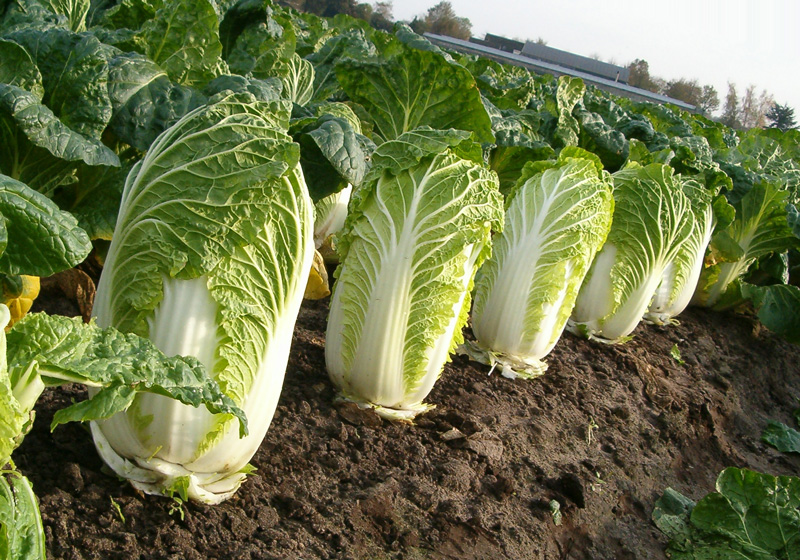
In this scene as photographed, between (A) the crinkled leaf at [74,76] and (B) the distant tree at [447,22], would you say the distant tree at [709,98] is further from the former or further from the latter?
(A) the crinkled leaf at [74,76]

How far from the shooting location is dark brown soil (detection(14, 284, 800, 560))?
2521mm

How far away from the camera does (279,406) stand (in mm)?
3520

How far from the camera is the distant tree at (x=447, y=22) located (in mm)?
57094

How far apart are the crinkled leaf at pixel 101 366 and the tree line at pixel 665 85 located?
1524 inches

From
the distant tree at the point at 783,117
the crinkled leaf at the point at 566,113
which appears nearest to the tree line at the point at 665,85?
the distant tree at the point at 783,117

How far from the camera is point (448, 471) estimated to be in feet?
11.0

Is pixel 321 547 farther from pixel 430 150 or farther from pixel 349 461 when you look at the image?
pixel 430 150

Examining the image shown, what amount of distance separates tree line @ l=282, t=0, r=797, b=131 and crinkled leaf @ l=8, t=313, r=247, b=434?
38.7 meters

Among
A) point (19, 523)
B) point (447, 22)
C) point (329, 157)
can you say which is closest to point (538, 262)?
point (329, 157)

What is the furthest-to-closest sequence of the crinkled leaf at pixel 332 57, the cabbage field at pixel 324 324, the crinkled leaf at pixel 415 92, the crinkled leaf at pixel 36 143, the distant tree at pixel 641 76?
the distant tree at pixel 641 76 → the crinkled leaf at pixel 332 57 → the crinkled leaf at pixel 415 92 → the crinkled leaf at pixel 36 143 → the cabbage field at pixel 324 324

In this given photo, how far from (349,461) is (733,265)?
5.96 metres

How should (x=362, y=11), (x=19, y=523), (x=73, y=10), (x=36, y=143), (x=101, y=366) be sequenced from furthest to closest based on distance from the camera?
(x=362, y=11) < (x=73, y=10) < (x=36, y=143) < (x=101, y=366) < (x=19, y=523)

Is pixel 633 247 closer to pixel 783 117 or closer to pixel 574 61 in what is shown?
pixel 574 61

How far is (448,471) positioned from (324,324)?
1685 mm
